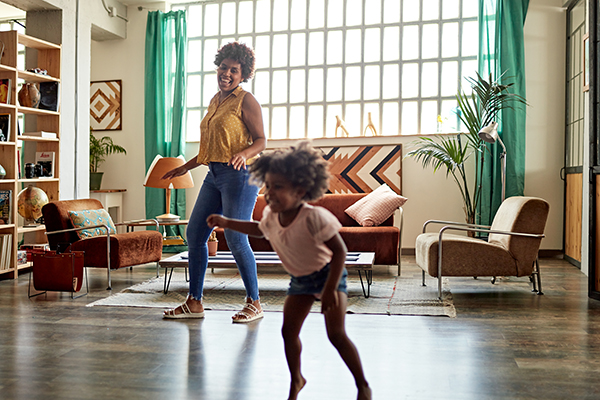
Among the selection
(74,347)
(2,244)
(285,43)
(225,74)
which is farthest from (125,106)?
(74,347)

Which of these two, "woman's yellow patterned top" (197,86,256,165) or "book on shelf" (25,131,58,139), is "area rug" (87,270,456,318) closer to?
"woman's yellow patterned top" (197,86,256,165)

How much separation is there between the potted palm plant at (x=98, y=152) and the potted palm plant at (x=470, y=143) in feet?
12.0

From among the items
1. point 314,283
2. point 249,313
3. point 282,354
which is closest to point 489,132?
point 249,313

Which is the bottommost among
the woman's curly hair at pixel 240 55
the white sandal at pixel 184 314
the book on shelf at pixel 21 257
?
the white sandal at pixel 184 314

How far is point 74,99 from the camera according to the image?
5430 mm

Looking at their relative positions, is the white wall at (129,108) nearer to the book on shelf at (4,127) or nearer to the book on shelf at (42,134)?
the book on shelf at (42,134)

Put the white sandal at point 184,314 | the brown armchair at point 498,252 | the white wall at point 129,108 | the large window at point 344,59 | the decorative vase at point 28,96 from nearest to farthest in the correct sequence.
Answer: the white sandal at point 184,314 → the brown armchair at point 498,252 → the decorative vase at point 28,96 → the large window at point 344,59 → the white wall at point 129,108

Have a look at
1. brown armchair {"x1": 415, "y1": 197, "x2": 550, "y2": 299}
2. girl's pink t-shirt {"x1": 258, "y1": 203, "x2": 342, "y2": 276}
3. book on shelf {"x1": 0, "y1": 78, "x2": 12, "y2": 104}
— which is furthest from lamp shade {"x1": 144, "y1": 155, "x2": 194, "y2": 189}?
girl's pink t-shirt {"x1": 258, "y1": 203, "x2": 342, "y2": 276}

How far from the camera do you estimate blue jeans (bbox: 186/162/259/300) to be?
9.27 feet

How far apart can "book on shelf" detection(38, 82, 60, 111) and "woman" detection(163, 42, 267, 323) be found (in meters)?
2.74

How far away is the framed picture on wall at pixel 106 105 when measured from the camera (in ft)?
23.0

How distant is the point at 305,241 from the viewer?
161cm

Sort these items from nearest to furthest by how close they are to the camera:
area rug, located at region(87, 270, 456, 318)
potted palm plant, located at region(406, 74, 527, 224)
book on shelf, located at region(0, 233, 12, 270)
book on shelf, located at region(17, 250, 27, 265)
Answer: area rug, located at region(87, 270, 456, 318) < book on shelf, located at region(0, 233, 12, 270) < book on shelf, located at region(17, 250, 27, 265) < potted palm plant, located at region(406, 74, 527, 224)

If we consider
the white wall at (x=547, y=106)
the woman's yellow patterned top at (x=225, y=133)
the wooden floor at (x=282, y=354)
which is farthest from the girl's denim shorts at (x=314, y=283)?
the white wall at (x=547, y=106)
